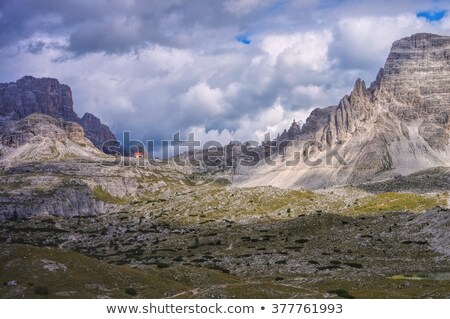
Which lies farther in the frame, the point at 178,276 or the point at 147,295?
the point at 178,276

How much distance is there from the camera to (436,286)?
51.2m

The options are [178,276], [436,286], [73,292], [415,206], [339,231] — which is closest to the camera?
[73,292]

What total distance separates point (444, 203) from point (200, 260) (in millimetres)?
83542

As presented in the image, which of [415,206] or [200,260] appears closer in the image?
[200,260]

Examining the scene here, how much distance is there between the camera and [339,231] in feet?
346

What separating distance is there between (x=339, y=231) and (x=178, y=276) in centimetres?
5481

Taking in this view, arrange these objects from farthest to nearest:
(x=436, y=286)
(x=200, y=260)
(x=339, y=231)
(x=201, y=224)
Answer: (x=201, y=224), (x=339, y=231), (x=200, y=260), (x=436, y=286)

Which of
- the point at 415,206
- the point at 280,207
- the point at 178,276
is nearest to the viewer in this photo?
the point at 178,276
